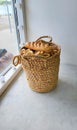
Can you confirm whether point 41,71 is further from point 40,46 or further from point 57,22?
point 57,22

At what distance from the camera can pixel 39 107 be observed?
1449 millimetres

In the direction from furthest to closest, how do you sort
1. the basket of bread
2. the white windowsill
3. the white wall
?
the white wall, the white windowsill, the basket of bread

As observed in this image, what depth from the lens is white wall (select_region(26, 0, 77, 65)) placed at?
6.22 ft

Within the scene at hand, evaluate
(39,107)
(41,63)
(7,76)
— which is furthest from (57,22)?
(39,107)

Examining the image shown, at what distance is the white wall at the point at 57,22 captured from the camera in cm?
190

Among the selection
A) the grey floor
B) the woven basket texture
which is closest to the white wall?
the grey floor

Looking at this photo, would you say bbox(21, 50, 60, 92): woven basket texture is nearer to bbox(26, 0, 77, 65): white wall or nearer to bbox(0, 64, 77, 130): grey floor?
bbox(0, 64, 77, 130): grey floor

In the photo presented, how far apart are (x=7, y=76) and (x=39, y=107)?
628 mm

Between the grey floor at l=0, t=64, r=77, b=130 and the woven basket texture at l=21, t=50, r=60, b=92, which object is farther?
the woven basket texture at l=21, t=50, r=60, b=92

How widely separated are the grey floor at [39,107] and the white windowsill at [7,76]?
60 millimetres

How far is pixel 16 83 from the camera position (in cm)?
183

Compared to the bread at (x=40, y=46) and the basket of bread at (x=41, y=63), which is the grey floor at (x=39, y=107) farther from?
the bread at (x=40, y=46)

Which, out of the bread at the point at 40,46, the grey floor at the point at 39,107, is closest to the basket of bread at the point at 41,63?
the bread at the point at 40,46

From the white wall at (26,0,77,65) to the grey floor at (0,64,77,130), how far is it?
1.55ft
